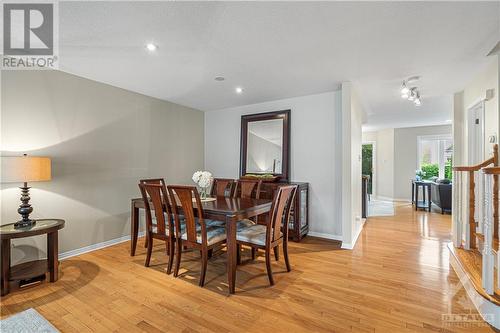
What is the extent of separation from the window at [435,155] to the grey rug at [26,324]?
367 inches

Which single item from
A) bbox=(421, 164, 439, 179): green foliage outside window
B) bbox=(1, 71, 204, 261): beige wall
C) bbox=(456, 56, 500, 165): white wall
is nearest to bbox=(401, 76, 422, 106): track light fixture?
bbox=(456, 56, 500, 165): white wall

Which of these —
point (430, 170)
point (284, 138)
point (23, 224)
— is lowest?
point (23, 224)

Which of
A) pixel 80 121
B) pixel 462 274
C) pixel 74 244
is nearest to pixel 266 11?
pixel 80 121

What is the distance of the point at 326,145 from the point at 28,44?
13.3 ft

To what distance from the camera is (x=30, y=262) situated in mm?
2668

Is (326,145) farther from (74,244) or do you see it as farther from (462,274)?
(74,244)

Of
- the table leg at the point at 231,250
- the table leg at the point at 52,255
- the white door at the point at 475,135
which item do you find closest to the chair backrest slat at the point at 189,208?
the table leg at the point at 231,250

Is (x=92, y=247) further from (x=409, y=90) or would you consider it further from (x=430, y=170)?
(x=430, y=170)

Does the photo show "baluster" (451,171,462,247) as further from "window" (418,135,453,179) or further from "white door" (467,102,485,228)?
"window" (418,135,453,179)

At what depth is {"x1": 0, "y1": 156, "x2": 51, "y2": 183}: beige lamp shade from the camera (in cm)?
229

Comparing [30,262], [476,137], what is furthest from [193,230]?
[476,137]

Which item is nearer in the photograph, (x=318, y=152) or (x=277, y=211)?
(x=277, y=211)

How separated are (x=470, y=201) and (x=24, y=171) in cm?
506

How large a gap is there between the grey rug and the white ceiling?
2.47 m
